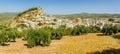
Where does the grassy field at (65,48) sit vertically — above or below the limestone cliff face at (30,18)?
below

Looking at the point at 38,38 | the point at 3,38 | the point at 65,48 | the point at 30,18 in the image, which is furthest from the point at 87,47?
the point at 30,18

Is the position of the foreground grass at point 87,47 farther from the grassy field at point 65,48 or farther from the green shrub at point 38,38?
the green shrub at point 38,38

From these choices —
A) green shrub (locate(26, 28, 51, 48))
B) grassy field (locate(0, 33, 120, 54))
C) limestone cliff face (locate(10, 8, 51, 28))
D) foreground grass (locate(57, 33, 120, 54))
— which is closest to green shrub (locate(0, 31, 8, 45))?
grassy field (locate(0, 33, 120, 54))

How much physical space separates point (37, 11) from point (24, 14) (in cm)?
251

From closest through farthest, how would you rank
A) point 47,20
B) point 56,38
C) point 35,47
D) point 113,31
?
point 35,47 → point 56,38 → point 113,31 → point 47,20

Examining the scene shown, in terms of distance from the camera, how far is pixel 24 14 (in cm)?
4362

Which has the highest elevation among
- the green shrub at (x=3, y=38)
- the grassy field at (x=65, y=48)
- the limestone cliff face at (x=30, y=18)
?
the limestone cliff face at (x=30, y=18)

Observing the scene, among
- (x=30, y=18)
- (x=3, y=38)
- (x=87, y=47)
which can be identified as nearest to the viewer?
(x=87, y=47)

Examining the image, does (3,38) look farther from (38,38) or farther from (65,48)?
(65,48)

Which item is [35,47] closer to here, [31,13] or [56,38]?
[56,38]

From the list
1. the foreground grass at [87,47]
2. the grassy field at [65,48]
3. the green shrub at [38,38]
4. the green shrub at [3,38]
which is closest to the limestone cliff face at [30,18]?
the green shrub at [3,38]

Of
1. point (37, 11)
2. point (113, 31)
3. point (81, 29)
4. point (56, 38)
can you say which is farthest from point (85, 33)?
point (37, 11)

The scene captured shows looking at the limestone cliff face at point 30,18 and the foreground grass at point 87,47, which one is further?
the limestone cliff face at point 30,18

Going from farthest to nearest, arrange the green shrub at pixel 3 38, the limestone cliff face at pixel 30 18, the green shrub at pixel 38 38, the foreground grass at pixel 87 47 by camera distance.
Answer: the limestone cliff face at pixel 30 18, the green shrub at pixel 3 38, the green shrub at pixel 38 38, the foreground grass at pixel 87 47
